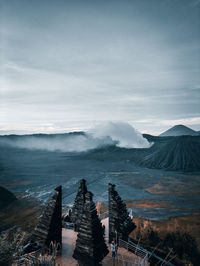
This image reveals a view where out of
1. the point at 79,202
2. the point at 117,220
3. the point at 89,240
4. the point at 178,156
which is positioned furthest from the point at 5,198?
the point at 178,156

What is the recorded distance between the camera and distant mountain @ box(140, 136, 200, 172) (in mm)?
98625

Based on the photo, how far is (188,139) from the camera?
138 m

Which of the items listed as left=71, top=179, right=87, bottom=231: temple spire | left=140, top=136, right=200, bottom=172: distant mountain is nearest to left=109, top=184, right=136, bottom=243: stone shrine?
left=71, top=179, right=87, bottom=231: temple spire

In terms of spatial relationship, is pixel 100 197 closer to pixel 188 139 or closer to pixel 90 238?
pixel 90 238

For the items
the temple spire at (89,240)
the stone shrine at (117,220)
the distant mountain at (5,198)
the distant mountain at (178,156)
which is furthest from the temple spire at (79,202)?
the distant mountain at (178,156)

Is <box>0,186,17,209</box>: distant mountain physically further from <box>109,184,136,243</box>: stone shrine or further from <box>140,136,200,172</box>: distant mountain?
<box>140,136,200,172</box>: distant mountain

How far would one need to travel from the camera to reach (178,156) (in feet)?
368

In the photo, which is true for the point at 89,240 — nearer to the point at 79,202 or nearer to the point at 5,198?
the point at 79,202

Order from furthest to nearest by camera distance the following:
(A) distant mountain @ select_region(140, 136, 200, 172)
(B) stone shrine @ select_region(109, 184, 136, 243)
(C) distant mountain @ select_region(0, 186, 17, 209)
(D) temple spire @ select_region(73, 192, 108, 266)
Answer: (A) distant mountain @ select_region(140, 136, 200, 172), (C) distant mountain @ select_region(0, 186, 17, 209), (B) stone shrine @ select_region(109, 184, 136, 243), (D) temple spire @ select_region(73, 192, 108, 266)

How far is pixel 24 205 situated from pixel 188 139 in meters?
127

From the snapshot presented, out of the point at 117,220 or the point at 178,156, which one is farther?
the point at 178,156

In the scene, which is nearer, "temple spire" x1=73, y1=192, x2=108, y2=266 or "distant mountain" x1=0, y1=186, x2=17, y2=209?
"temple spire" x1=73, y1=192, x2=108, y2=266

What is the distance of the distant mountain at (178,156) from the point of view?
9862cm

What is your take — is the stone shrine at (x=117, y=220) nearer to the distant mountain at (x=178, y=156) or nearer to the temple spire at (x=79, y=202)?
the temple spire at (x=79, y=202)
